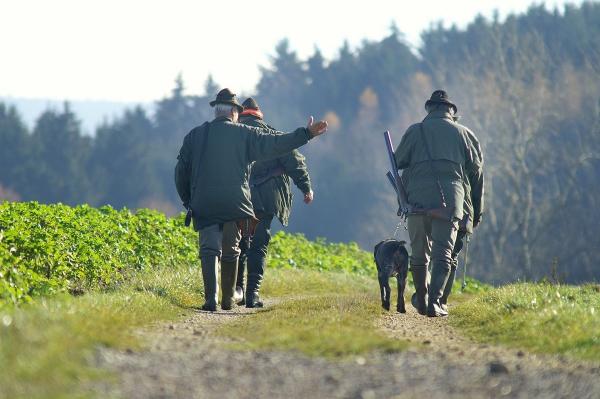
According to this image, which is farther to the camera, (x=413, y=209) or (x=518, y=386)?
(x=413, y=209)

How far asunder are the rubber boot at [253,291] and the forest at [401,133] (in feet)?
74.1

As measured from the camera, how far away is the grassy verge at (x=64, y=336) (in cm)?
588

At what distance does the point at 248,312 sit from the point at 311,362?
4199 millimetres

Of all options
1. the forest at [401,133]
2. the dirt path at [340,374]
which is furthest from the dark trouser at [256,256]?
the forest at [401,133]

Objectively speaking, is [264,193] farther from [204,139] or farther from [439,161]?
[439,161]

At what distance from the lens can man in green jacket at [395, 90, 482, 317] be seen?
444 inches

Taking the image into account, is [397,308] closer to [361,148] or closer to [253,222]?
[253,222]

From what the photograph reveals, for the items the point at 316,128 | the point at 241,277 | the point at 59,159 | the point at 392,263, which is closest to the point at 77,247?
the point at 241,277

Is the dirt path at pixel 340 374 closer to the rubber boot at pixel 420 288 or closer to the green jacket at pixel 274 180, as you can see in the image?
the rubber boot at pixel 420 288

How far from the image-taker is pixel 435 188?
11266 millimetres

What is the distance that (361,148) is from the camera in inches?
3187

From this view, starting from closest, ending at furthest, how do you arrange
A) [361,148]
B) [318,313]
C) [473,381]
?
1. [473,381]
2. [318,313]
3. [361,148]

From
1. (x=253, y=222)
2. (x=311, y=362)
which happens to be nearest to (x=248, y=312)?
(x=253, y=222)

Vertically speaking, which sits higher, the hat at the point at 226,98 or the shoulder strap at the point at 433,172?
the hat at the point at 226,98
